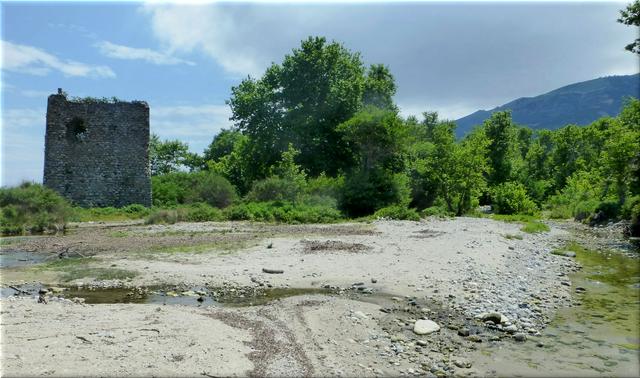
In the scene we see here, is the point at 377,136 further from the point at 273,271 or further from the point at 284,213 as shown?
the point at 273,271

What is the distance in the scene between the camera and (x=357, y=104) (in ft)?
144

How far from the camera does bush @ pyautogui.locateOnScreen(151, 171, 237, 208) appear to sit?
37375 millimetres

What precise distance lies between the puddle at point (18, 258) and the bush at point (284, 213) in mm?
14104

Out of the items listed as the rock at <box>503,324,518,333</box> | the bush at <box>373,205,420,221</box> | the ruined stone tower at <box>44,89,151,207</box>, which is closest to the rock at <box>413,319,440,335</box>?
the rock at <box>503,324,518,333</box>

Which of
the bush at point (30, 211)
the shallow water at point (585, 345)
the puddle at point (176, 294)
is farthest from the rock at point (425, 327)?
the bush at point (30, 211)

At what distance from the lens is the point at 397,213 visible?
30.3 m

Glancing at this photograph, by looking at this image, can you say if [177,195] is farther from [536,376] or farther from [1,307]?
[536,376]

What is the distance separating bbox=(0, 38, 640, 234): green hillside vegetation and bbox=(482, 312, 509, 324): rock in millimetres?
20170

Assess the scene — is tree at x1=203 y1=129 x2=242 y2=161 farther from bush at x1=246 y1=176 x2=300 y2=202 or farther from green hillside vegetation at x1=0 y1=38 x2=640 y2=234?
bush at x1=246 y1=176 x2=300 y2=202

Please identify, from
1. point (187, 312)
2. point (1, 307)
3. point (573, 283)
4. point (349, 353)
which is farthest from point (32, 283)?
point (573, 283)

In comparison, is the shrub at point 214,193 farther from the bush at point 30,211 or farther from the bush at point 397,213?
the bush at point 397,213

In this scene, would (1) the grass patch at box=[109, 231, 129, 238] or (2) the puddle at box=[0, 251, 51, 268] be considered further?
(1) the grass patch at box=[109, 231, 129, 238]

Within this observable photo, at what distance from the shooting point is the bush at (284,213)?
2970 cm

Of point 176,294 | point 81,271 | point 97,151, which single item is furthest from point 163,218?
point 176,294
